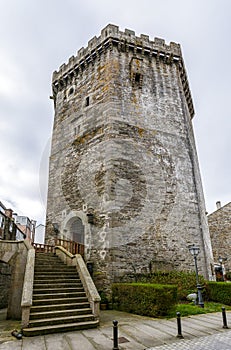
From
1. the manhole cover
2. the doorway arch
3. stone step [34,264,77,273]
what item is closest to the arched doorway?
the doorway arch

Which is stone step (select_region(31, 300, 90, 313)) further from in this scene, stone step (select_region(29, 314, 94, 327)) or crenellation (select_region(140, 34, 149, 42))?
crenellation (select_region(140, 34, 149, 42))

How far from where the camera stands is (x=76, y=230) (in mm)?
12031

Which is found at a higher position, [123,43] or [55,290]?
[123,43]

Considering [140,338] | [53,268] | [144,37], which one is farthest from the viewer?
[144,37]

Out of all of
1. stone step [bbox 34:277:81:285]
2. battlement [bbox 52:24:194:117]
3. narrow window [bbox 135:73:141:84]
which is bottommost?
stone step [bbox 34:277:81:285]

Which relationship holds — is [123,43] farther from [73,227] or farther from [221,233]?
[221,233]

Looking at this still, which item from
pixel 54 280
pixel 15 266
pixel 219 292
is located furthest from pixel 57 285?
pixel 219 292

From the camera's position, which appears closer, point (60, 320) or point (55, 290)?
point (60, 320)

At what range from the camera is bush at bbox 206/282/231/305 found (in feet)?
28.7

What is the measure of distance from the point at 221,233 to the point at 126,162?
12.8 meters

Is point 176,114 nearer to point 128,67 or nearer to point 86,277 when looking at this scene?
point 128,67

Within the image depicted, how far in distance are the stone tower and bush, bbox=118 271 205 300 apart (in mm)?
294

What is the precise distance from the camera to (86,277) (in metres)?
7.17

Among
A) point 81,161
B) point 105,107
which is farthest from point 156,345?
point 105,107
